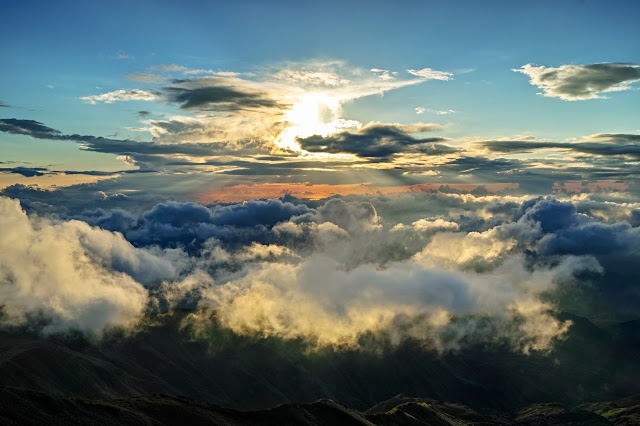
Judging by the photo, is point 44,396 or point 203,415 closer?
point 44,396

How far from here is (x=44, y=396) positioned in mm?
161875

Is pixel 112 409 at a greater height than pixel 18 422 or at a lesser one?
lesser

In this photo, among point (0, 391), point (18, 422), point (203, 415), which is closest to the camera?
point (18, 422)

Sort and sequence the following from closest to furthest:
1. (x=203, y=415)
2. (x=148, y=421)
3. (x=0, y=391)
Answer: (x=0, y=391) → (x=148, y=421) → (x=203, y=415)

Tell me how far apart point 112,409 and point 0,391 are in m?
37.3

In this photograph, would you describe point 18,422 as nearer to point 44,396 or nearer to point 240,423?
point 44,396

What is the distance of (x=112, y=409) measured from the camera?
16900 cm

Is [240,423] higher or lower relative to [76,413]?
lower

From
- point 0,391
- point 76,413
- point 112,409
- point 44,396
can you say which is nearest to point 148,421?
point 112,409

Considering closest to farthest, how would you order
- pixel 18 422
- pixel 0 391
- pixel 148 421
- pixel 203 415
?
1. pixel 18 422
2. pixel 0 391
3. pixel 148 421
4. pixel 203 415

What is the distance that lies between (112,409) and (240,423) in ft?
180

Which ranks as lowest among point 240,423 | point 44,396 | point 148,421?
point 240,423

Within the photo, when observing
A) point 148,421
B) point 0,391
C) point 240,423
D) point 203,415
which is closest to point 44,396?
point 0,391

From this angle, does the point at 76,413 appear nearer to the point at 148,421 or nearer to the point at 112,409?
the point at 112,409
